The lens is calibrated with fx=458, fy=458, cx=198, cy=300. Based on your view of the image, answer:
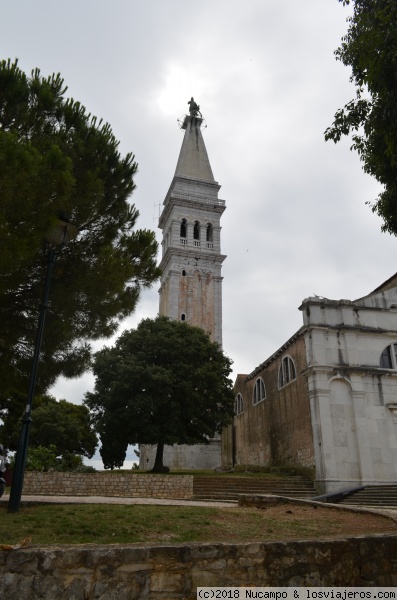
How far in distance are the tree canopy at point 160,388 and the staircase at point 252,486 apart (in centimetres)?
451

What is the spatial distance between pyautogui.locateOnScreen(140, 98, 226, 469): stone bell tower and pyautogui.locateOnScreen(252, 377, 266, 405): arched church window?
36.5ft

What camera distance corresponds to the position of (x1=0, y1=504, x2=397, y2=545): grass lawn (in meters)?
6.68

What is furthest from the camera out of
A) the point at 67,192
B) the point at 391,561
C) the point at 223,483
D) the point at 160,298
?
the point at 160,298

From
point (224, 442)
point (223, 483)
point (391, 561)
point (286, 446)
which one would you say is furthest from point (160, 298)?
point (391, 561)

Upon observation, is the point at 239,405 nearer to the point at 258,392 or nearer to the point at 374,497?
the point at 258,392

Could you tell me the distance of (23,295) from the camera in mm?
10836

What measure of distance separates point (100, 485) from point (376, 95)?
15636mm

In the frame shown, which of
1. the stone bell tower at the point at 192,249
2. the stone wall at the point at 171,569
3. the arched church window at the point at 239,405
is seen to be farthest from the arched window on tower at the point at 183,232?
the stone wall at the point at 171,569

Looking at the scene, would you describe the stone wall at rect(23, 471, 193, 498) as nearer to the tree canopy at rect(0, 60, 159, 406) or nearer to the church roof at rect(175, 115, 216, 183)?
the tree canopy at rect(0, 60, 159, 406)

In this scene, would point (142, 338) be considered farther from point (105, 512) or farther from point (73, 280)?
point (105, 512)

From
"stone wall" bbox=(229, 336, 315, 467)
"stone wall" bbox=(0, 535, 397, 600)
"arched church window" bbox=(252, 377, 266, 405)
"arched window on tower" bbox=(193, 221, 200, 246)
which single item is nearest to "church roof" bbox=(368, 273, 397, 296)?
"stone wall" bbox=(229, 336, 315, 467)

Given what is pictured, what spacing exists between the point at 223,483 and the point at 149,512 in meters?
12.3

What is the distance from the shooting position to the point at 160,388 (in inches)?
986

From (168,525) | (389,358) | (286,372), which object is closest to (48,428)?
(286,372)
